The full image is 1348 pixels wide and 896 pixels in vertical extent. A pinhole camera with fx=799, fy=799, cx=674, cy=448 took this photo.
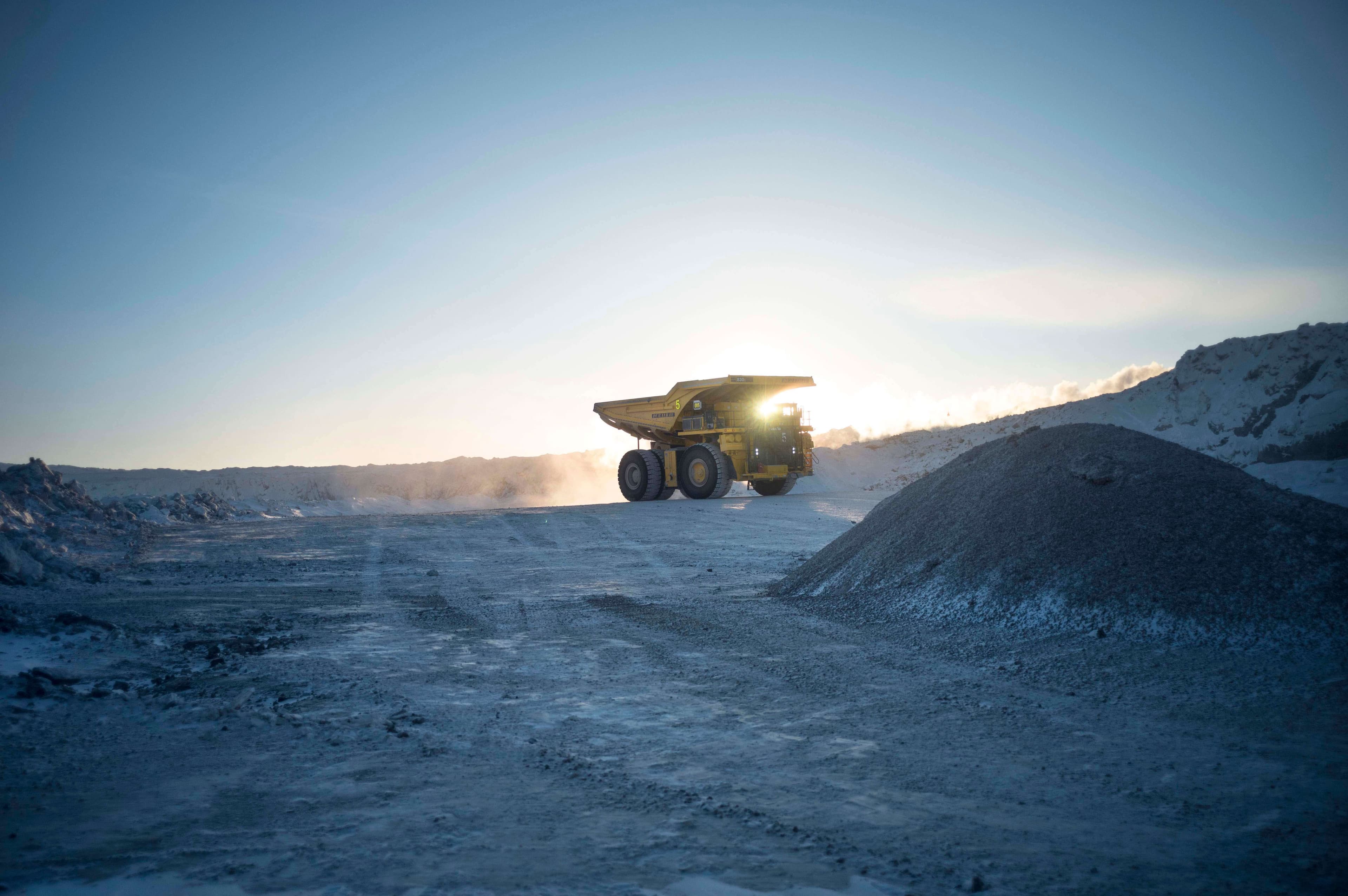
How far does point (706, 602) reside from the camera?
7844 millimetres

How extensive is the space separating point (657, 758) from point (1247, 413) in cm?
2249

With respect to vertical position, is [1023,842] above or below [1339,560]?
below

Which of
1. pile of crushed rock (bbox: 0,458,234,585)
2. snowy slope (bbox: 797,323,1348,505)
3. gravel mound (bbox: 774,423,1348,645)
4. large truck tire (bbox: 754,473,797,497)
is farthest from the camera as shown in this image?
large truck tire (bbox: 754,473,797,497)

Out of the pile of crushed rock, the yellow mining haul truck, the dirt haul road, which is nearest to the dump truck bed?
the yellow mining haul truck

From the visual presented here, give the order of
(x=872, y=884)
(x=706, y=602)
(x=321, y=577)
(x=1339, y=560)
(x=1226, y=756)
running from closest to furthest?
(x=872, y=884) → (x=1226, y=756) → (x=1339, y=560) → (x=706, y=602) → (x=321, y=577)

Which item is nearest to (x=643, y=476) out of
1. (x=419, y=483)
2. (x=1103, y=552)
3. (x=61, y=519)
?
(x=61, y=519)

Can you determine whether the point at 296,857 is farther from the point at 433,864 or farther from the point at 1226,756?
the point at 1226,756

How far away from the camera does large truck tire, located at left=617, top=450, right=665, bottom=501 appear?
22281 millimetres

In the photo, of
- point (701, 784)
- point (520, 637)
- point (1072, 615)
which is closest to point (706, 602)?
point (520, 637)

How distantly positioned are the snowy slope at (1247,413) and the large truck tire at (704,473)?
6.74m

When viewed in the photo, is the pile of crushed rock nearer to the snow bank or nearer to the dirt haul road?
the dirt haul road

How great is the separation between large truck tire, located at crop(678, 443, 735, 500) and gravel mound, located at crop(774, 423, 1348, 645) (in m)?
12.5

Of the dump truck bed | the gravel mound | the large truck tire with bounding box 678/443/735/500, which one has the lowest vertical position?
the gravel mound

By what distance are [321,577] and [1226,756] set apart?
9604mm
